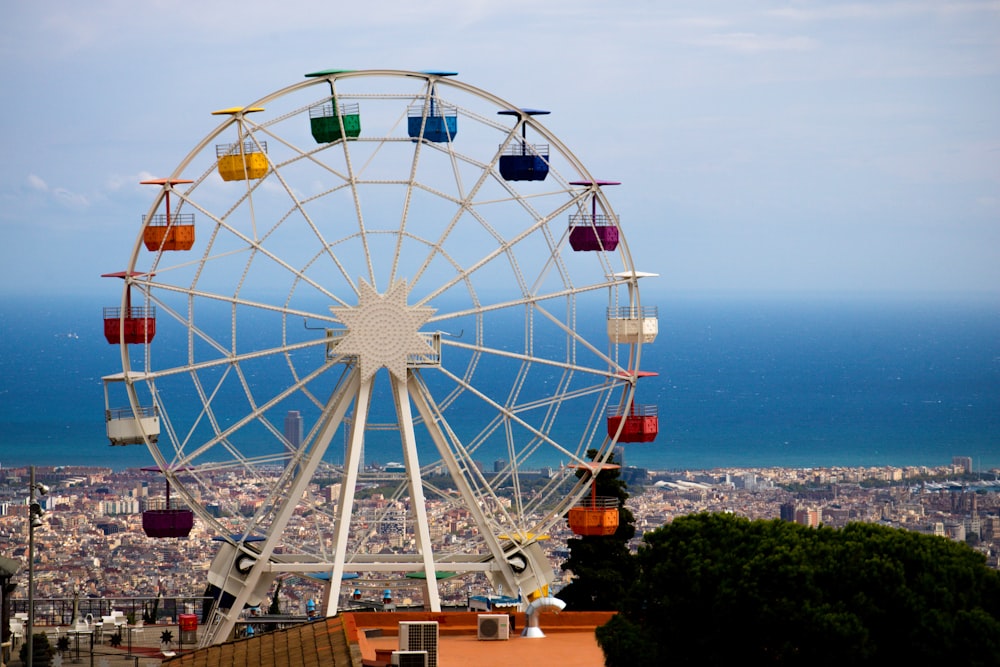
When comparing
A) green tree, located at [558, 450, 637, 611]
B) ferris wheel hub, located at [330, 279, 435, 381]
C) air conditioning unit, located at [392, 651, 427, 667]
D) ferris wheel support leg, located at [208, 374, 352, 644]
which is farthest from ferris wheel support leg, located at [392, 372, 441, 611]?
air conditioning unit, located at [392, 651, 427, 667]

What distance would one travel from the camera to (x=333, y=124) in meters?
50.2

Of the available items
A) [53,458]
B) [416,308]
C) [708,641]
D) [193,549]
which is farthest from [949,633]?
[53,458]

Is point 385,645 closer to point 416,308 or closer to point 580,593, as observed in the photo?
point 416,308

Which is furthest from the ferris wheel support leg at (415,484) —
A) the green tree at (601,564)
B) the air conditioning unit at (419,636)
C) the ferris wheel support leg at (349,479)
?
the air conditioning unit at (419,636)

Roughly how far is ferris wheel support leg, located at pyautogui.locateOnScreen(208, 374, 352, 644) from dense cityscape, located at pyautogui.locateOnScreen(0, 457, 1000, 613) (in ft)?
102

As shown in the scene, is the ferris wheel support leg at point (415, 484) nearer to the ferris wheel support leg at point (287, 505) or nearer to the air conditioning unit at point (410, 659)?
the ferris wheel support leg at point (287, 505)

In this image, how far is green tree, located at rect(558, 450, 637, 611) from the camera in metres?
57.8

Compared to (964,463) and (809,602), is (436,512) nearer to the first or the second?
(964,463)

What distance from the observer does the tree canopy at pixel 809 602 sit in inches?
1335

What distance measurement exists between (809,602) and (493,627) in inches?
401

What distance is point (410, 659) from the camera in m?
35.4

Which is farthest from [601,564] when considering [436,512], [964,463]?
[964,463]

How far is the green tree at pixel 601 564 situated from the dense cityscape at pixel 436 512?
19.9 meters

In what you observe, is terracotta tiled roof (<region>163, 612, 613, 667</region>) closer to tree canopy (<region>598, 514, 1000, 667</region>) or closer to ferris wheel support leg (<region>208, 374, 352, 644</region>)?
tree canopy (<region>598, 514, 1000, 667</region>)
